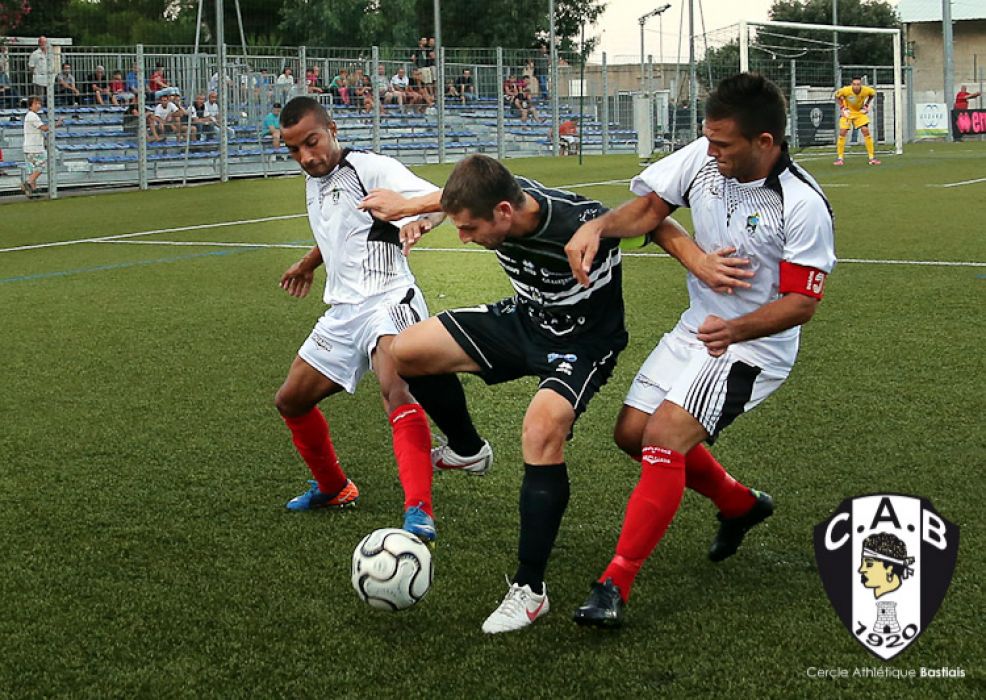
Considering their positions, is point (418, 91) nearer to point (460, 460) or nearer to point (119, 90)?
point (119, 90)

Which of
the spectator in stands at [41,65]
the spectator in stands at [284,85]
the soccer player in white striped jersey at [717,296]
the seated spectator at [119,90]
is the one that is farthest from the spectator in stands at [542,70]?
the soccer player in white striped jersey at [717,296]

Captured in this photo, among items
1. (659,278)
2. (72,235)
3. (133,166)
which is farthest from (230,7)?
(659,278)

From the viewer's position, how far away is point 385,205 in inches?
186

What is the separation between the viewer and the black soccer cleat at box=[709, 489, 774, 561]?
170 inches

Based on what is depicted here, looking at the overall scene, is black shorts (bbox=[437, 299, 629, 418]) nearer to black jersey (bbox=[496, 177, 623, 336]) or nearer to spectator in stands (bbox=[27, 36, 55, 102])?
black jersey (bbox=[496, 177, 623, 336])

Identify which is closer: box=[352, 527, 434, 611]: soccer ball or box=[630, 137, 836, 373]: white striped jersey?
box=[352, 527, 434, 611]: soccer ball

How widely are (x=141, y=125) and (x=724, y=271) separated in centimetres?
2148

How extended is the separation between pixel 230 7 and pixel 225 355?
1878 inches

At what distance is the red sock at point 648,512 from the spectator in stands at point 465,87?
29.5 metres

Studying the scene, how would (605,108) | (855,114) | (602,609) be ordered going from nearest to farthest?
(602,609)
(855,114)
(605,108)

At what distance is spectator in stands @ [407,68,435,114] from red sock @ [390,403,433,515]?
27.3 meters

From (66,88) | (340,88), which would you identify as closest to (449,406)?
(66,88)

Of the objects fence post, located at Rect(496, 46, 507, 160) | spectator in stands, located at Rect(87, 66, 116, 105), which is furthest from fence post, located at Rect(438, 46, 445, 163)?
spectator in stands, located at Rect(87, 66, 116, 105)

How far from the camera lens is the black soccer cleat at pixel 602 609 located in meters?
3.69
